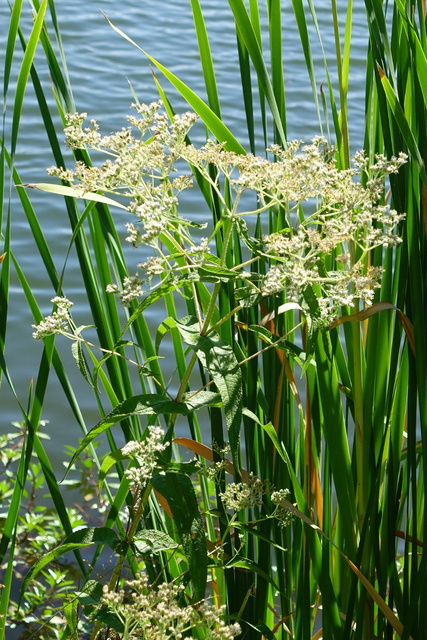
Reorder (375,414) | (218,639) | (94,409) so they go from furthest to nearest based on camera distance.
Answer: (94,409)
(375,414)
(218,639)

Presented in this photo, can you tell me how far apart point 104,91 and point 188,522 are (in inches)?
195

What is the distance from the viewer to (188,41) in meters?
6.52

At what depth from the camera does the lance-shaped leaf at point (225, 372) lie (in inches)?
38.4

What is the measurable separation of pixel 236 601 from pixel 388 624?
250 millimetres

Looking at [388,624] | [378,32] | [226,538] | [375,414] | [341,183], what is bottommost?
[388,624]

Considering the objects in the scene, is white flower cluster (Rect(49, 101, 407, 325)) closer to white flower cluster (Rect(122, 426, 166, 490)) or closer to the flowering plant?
the flowering plant

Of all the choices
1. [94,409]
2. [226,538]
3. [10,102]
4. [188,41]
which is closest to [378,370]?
[226,538]

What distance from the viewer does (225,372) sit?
39.3 inches

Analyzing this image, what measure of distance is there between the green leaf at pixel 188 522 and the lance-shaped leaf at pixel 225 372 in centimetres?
8

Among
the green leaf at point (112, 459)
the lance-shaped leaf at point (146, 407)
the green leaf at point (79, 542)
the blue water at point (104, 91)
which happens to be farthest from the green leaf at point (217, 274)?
the blue water at point (104, 91)

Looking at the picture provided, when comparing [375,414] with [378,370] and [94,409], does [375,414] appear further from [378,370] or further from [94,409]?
[94,409]

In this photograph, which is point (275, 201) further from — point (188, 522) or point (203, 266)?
point (188, 522)

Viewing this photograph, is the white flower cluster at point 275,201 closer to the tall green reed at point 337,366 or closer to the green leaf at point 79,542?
the tall green reed at point 337,366

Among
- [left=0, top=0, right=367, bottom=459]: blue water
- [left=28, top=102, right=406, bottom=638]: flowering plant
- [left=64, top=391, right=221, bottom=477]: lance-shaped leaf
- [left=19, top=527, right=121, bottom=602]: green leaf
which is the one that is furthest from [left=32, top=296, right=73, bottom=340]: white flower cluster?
[left=0, top=0, right=367, bottom=459]: blue water
